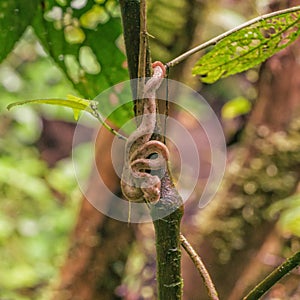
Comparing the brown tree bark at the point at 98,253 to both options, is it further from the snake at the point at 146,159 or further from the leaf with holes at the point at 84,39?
the snake at the point at 146,159

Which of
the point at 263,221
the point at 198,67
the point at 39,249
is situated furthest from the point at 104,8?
the point at 39,249

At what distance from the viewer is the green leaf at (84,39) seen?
1.86ft

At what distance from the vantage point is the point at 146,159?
346mm

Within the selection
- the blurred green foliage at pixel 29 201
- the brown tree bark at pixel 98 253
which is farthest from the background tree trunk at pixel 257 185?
the blurred green foliage at pixel 29 201

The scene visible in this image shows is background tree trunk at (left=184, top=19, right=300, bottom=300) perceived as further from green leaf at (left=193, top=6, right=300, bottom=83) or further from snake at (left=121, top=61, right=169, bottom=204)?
snake at (left=121, top=61, right=169, bottom=204)

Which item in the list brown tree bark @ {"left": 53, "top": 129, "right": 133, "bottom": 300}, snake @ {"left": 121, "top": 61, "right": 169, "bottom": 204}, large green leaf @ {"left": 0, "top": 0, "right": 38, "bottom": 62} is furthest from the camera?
brown tree bark @ {"left": 53, "top": 129, "right": 133, "bottom": 300}

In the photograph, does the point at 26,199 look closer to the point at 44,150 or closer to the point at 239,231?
the point at 44,150

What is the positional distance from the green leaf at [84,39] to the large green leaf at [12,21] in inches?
1.4

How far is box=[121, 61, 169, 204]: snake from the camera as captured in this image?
1.12ft

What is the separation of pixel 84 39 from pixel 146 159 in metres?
0.27

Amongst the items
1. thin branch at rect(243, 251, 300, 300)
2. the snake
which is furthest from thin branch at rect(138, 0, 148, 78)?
thin branch at rect(243, 251, 300, 300)

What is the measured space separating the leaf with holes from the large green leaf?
0.04m

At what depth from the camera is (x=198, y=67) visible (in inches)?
18.0

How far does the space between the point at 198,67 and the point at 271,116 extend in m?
0.81
